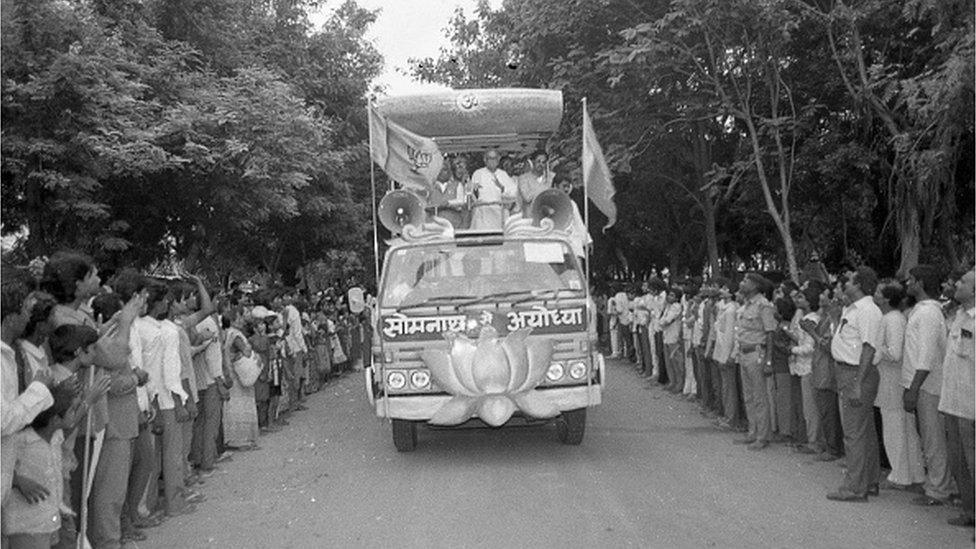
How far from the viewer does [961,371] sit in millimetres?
6180

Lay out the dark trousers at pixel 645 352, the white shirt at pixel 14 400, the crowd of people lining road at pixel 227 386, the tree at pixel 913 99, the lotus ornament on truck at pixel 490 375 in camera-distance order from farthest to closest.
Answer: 1. the dark trousers at pixel 645 352
2. the tree at pixel 913 99
3. the lotus ornament on truck at pixel 490 375
4. the crowd of people lining road at pixel 227 386
5. the white shirt at pixel 14 400

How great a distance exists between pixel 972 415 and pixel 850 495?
1.46m

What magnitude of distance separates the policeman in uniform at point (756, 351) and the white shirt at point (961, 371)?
11.3ft

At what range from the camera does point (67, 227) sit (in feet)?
48.8

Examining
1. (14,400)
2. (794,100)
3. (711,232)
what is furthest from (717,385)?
(711,232)

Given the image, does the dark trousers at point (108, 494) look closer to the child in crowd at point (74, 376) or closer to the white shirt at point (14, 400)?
the child in crowd at point (74, 376)

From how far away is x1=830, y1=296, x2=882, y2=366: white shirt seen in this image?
714cm

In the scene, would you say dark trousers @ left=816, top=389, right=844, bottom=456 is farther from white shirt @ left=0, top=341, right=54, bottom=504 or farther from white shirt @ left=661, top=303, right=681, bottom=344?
white shirt @ left=0, top=341, right=54, bottom=504

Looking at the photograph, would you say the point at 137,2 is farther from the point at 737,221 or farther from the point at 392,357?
the point at 737,221

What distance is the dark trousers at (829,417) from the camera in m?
8.64

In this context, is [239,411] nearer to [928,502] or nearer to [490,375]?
[490,375]

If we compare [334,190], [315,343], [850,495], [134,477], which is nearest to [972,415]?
[850,495]

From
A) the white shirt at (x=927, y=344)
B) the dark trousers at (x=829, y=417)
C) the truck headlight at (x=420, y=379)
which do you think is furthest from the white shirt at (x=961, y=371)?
the truck headlight at (x=420, y=379)

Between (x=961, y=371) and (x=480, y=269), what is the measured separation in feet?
15.1
